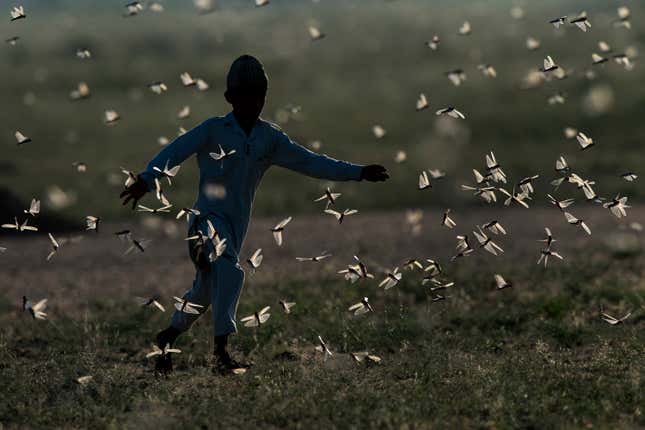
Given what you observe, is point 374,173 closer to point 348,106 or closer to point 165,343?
point 165,343

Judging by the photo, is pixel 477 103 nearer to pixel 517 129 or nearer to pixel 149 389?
pixel 517 129

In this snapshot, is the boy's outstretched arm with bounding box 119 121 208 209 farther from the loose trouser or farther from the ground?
the ground

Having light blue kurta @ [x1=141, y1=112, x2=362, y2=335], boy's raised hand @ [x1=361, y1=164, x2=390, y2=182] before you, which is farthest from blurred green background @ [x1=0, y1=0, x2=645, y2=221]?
boy's raised hand @ [x1=361, y1=164, x2=390, y2=182]

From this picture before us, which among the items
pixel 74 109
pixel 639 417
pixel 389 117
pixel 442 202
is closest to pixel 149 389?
pixel 639 417

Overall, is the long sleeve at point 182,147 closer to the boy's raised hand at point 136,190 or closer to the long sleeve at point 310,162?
the boy's raised hand at point 136,190

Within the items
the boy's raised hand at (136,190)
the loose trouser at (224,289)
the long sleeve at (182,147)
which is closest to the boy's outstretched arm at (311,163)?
the long sleeve at (182,147)

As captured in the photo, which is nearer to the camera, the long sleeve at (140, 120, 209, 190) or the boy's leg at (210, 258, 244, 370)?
the long sleeve at (140, 120, 209, 190)

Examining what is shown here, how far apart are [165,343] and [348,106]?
3316 cm

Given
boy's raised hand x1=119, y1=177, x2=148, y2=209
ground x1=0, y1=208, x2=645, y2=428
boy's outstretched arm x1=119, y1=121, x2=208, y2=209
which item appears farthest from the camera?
boy's outstretched arm x1=119, y1=121, x2=208, y2=209

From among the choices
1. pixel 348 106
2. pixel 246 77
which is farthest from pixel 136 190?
pixel 348 106

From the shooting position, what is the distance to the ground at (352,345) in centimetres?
696

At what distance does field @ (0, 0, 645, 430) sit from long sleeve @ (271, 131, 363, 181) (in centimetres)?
113

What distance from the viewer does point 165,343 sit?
316 inches

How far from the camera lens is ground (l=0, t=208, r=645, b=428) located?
22.9ft
